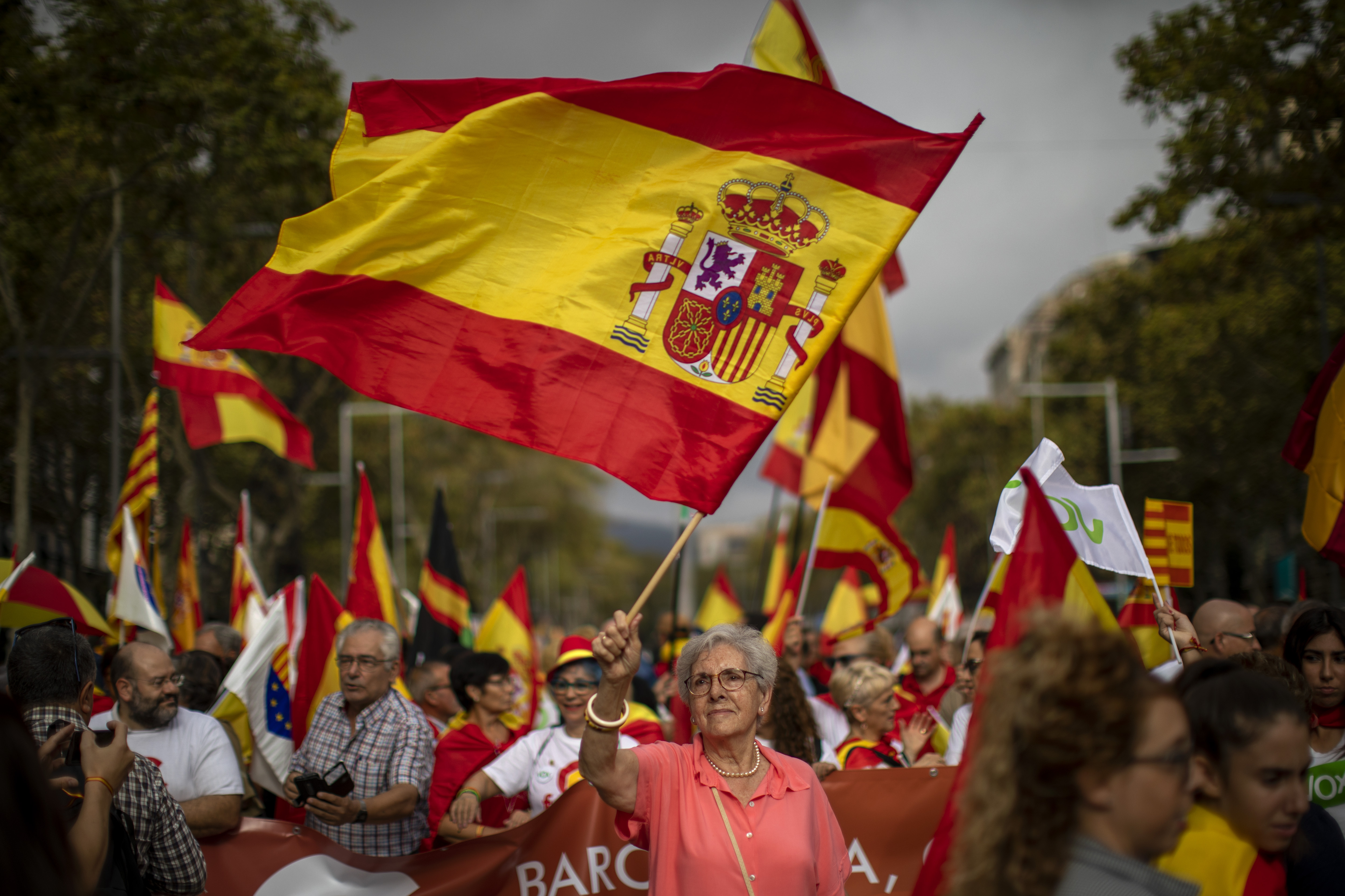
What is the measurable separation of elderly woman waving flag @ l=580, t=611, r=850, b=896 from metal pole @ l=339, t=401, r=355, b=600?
26.7 meters

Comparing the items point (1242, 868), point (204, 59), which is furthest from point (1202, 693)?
point (204, 59)

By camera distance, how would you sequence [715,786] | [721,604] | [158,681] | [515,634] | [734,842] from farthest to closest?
[721,604] → [515,634] → [158,681] → [715,786] → [734,842]

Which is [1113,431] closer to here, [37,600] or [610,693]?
[37,600]

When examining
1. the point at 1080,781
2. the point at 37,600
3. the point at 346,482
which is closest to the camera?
the point at 1080,781

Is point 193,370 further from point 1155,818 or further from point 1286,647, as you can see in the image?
point 1155,818

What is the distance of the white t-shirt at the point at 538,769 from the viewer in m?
5.45

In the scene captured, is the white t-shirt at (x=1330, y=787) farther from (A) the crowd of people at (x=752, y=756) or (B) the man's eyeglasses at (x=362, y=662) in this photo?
(B) the man's eyeglasses at (x=362, y=662)

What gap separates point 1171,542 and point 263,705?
5.00m

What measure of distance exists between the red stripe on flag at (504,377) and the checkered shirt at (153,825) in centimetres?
154

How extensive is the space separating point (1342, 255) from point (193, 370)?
1645 centimetres

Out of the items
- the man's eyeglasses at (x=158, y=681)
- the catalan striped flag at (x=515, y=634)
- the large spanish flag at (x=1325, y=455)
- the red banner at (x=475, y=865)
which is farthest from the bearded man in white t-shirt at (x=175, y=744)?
the catalan striped flag at (x=515, y=634)

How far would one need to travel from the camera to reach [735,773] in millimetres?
3842

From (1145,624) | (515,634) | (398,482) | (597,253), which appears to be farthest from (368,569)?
(398,482)

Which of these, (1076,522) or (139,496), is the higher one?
(1076,522)
